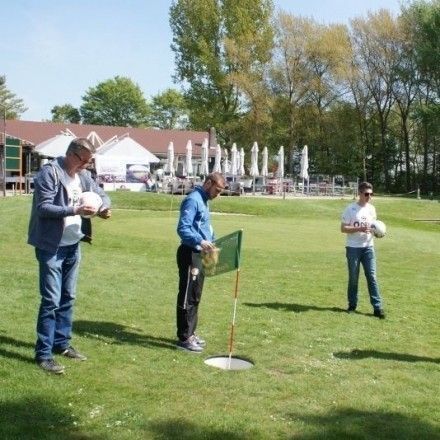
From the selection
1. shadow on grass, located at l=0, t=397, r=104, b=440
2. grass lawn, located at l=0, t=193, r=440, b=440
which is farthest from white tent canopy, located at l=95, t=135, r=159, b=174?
shadow on grass, located at l=0, t=397, r=104, b=440

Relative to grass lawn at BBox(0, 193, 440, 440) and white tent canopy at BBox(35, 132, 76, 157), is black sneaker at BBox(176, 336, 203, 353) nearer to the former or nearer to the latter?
grass lawn at BBox(0, 193, 440, 440)

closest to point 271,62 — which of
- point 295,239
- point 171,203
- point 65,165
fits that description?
point 171,203

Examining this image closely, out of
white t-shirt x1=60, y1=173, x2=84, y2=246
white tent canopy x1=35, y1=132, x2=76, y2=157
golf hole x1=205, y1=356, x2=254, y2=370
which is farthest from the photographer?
white tent canopy x1=35, y1=132, x2=76, y2=157

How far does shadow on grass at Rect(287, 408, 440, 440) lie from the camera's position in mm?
5105

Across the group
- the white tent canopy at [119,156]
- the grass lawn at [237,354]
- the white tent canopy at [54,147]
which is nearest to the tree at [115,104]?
the white tent canopy at [54,147]

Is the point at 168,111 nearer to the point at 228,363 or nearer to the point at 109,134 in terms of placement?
the point at 109,134

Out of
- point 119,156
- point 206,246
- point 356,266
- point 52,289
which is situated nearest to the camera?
point 52,289

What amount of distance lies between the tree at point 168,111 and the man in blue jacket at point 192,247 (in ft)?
315

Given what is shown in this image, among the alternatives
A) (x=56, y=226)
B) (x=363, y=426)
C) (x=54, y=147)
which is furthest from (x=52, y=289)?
(x=54, y=147)

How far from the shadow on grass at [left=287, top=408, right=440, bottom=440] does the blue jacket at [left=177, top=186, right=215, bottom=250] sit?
2444mm

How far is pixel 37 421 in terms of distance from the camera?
499 centimetres

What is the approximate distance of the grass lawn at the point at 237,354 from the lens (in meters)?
5.20

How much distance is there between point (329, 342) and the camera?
320 inches

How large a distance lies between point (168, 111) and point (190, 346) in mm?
98869
